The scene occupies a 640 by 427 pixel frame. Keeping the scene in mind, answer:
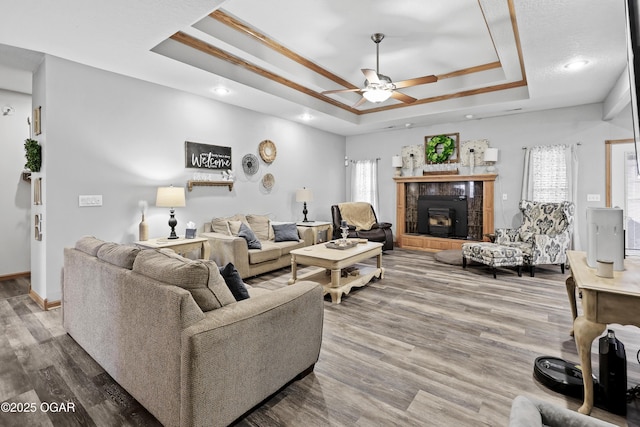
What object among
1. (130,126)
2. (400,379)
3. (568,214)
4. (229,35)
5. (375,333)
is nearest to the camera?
(400,379)

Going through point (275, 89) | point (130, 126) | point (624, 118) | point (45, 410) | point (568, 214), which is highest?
point (275, 89)

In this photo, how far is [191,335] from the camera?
143 centimetres

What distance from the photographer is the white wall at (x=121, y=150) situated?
3467 mm

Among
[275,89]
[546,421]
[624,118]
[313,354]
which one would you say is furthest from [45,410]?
[624,118]

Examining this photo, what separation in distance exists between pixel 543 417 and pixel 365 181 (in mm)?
7189

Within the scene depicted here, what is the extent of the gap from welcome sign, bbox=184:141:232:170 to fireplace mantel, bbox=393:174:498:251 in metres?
3.89

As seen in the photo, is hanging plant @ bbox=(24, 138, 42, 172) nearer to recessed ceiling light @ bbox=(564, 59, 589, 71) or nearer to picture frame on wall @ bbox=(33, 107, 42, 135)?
picture frame on wall @ bbox=(33, 107, 42, 135)

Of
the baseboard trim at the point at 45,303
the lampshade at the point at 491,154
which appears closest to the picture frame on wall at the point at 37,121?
the baseboard trim at the point at 45,303

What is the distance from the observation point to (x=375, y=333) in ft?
9.30

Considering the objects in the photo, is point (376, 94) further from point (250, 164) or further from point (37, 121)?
point (37, 121)

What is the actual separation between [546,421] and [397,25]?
3.86 meters

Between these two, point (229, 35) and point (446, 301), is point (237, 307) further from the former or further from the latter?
point (229, 35)

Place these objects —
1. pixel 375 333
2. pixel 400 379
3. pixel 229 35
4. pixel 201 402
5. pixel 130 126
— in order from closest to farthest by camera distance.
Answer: pixel 201 402 < pixel 400 379 < pixel 375 333 < pixel 229 35 < pixel 130 126

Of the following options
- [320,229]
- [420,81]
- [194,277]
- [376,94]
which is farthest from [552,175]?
[194,277]
